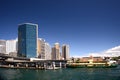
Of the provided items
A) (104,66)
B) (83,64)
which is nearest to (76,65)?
(83,64)

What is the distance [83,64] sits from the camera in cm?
19800

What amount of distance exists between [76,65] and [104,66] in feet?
77.2

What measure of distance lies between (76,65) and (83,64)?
629 centimetres

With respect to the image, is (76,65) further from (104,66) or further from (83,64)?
(104,66)

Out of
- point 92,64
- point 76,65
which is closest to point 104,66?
point 92,64

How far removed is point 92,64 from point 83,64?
305 inches

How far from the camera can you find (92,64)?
650 feet

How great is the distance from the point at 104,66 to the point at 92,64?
10.3m

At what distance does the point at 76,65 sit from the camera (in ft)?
645

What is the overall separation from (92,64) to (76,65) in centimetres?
1395

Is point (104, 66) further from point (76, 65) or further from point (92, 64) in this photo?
point (76, 65)

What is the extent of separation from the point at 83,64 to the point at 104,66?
17.7 metres
